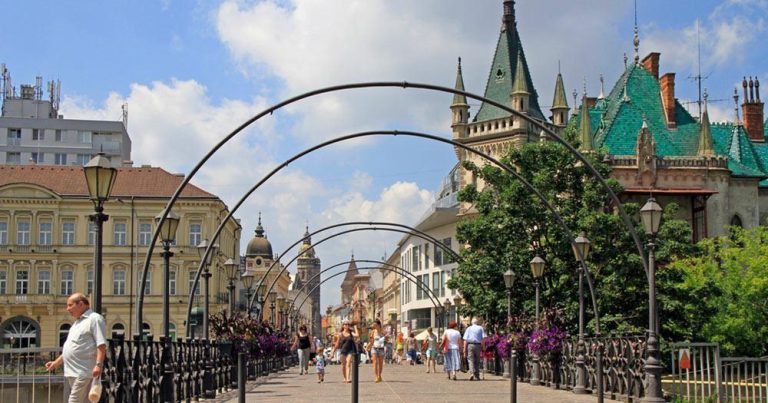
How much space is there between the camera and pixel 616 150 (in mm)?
63719

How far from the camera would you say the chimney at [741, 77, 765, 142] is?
236ft

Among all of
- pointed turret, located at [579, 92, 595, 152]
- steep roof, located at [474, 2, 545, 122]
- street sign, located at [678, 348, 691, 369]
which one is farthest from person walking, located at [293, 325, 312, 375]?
steep roof, located at [474, 2, 545, 122]

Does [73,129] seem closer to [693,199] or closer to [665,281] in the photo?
[693,199]

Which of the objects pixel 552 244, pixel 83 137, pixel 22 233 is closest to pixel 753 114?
pixel 552 244

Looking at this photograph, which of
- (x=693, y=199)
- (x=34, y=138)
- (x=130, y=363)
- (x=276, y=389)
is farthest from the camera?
(x=34, y=138)

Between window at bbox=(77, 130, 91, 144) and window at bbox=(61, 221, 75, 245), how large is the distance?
29435 mm

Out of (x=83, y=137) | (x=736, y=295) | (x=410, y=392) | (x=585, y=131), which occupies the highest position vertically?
(x=83, y=137)

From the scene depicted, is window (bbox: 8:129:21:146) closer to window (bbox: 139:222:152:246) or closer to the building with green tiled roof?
window (bbox: 139:222:152:246)

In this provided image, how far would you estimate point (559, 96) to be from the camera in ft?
258

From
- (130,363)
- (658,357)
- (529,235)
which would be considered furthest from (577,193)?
(130,363)

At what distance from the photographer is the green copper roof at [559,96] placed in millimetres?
78250

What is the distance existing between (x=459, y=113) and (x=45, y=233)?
31570 millimetres

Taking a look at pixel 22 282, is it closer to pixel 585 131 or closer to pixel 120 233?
pixel 120 233

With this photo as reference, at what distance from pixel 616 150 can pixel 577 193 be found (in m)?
19.9
